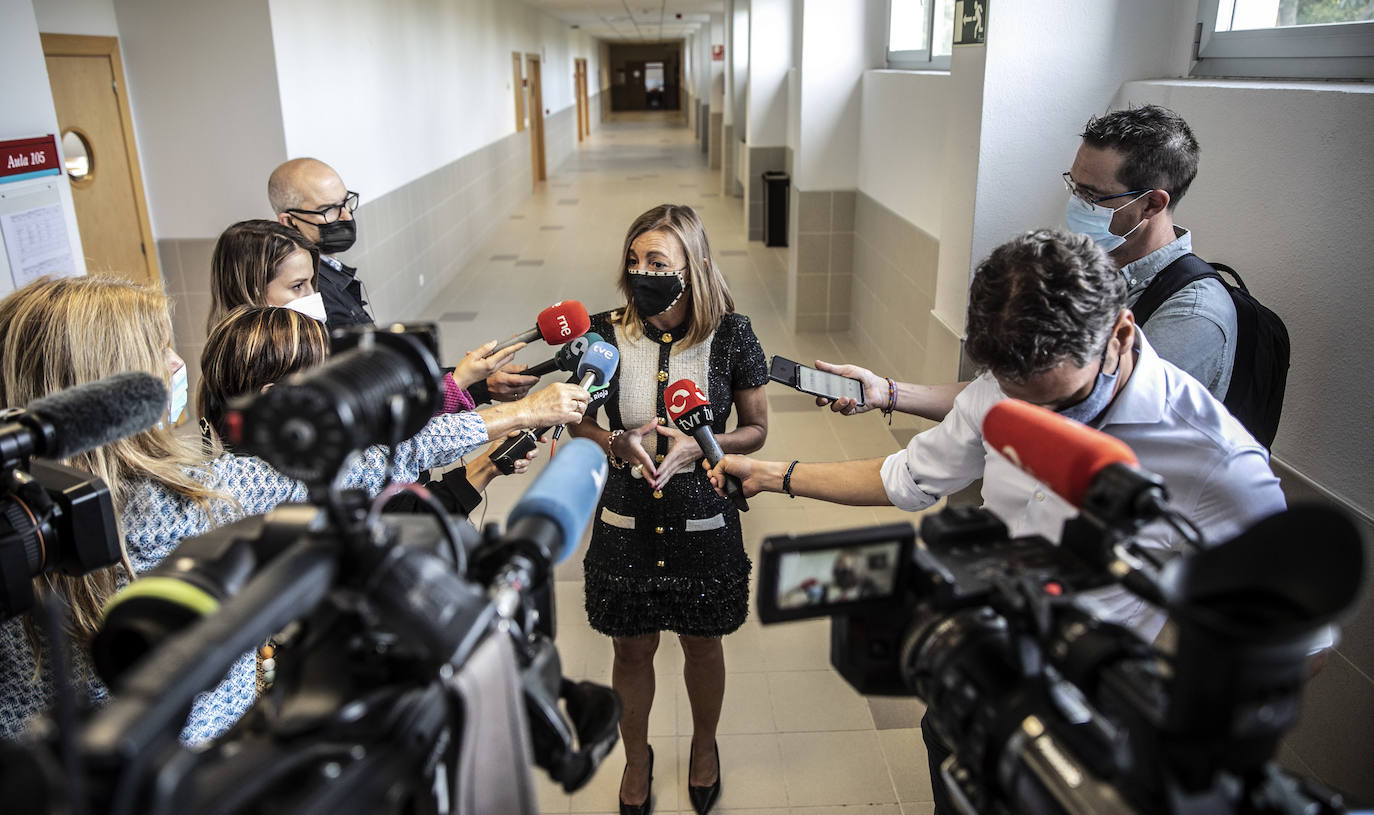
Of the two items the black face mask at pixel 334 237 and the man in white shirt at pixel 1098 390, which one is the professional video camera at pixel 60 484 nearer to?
the man in white shirt at pixel 1098 390

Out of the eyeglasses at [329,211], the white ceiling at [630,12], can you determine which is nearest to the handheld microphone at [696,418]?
the eyeglasses at [329,211]

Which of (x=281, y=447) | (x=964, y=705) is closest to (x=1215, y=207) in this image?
(x=964, y=705)

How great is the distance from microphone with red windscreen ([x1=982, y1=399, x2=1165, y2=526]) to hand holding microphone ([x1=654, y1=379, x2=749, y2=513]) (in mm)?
945

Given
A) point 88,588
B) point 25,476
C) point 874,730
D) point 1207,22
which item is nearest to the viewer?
point 25,476

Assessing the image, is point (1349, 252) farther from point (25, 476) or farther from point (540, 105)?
point (540, 105)

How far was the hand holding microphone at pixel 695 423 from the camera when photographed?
72.5 inches

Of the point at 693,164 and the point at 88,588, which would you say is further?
the point at 693,164

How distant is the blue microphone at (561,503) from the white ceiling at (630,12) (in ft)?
45.8

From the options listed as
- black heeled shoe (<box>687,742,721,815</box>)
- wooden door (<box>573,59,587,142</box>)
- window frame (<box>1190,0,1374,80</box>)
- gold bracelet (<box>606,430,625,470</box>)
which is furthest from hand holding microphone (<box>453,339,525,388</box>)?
wooden door (<box>573,59,587,142</box>)

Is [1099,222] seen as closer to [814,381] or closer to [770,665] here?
[814,381]

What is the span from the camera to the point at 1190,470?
4.21 feet

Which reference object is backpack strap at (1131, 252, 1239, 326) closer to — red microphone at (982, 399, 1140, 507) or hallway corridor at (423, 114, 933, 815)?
red microphone at (982, 399, 1140, 507)

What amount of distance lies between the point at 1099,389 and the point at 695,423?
2.79ft

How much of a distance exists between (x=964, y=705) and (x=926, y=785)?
1.79m
